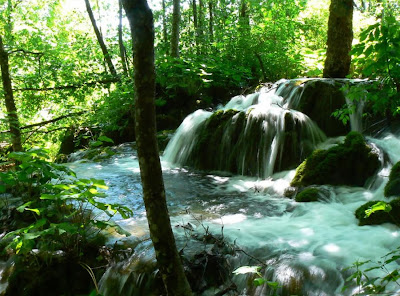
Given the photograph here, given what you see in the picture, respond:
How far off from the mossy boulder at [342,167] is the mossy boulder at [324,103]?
144cm

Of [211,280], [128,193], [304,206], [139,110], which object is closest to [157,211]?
[139,110]

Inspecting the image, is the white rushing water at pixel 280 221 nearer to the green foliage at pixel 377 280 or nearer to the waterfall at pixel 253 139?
the green foliage at pixel 377 280

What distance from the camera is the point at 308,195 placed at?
5117mm

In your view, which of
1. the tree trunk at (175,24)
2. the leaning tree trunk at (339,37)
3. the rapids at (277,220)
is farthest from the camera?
the tree trunk at (175,24)

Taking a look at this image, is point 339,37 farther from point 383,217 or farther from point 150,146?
point 150,146

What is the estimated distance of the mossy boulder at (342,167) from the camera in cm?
555

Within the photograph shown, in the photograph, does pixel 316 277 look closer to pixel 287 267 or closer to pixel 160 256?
pixel 287 267

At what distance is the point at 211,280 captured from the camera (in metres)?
3.02

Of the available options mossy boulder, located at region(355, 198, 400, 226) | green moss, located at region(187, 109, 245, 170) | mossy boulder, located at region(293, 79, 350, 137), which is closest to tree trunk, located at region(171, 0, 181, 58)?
green moss, located at region(187, 109, 245, 170)

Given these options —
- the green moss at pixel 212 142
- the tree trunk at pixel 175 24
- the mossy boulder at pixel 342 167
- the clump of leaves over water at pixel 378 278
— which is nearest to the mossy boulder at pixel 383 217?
the clump of leaves over water at pixel 378 278

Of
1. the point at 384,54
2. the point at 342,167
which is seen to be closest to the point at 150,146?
the point at 384,54

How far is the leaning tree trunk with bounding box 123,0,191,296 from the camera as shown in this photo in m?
1.89

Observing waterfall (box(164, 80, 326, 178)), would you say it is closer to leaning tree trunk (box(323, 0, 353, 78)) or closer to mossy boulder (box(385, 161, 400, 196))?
leaning tree trunk (box(323, 0, 353, 78))

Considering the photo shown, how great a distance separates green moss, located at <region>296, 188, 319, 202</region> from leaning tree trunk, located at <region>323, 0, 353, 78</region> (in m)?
4.44
